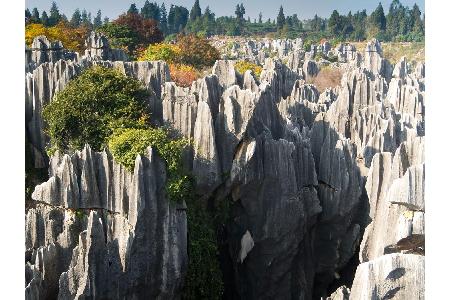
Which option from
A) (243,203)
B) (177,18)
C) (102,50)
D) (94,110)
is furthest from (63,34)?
(243,203)

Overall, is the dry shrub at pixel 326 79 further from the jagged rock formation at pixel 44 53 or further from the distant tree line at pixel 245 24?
the jagged rock formation at pixel 44 53

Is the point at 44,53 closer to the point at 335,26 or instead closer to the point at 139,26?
the point at 139,26

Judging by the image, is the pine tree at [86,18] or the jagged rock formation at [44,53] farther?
the pine tree at [86,18]

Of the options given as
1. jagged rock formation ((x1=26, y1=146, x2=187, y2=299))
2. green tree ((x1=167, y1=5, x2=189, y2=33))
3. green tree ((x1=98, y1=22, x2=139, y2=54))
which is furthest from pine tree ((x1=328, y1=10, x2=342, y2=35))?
jagged rock formation ((x1=26, y1=146, x2=187, y2=299))

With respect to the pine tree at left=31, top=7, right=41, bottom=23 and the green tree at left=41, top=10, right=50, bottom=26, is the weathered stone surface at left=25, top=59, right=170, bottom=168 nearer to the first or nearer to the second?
the pine tree at left=31, top=7, right=41, bottom=23

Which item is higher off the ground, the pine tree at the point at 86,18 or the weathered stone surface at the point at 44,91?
the pine tree at the point at 86,18

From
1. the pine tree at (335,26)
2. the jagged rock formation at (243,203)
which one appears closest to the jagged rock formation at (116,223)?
the jagged rock formation at (243,203)

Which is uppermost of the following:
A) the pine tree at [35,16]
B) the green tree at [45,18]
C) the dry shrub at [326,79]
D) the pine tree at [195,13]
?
the pine tree at [195,13]
